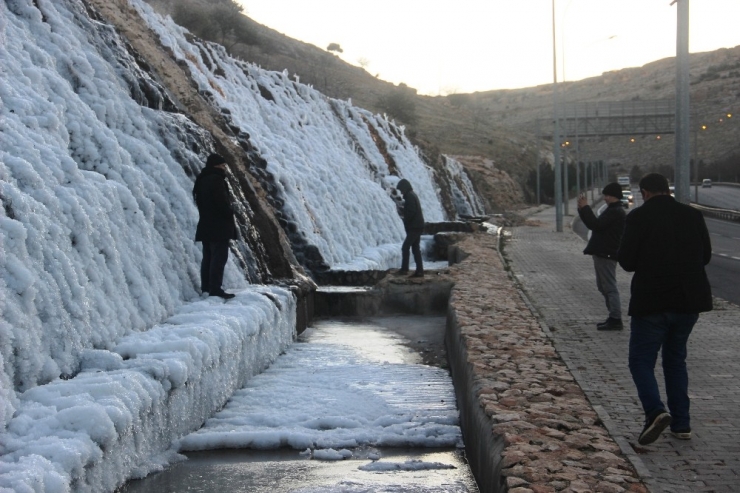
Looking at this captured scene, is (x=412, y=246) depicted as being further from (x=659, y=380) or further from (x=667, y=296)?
(x=667, y=296)

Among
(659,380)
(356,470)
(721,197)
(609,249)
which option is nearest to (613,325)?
(609,249)

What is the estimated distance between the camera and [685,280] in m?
5.84

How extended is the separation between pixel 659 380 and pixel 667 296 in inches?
72.9

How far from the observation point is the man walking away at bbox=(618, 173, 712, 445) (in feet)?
19.1

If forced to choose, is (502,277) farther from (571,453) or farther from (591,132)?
(591,132)

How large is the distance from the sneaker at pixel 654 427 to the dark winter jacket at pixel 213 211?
510 centimetres

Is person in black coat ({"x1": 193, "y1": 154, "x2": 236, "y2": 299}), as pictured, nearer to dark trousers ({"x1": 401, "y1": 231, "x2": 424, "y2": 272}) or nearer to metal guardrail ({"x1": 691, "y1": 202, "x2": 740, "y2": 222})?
dark trousers ({"x1": 401, "y1": 231, "x2": 424, "y2": 272})

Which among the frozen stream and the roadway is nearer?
the frozen stream

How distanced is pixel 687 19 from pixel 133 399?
8.37 metres

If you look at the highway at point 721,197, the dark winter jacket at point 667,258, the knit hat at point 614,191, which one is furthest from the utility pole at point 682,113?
the highway at point 721,197

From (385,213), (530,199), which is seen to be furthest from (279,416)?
(530,199)

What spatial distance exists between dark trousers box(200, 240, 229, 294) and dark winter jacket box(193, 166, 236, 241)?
10 cm

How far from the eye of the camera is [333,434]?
7066mm

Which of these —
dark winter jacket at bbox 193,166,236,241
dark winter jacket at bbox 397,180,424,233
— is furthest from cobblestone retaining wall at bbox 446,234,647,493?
dark winter jacket at bbox 397,180,424,233
